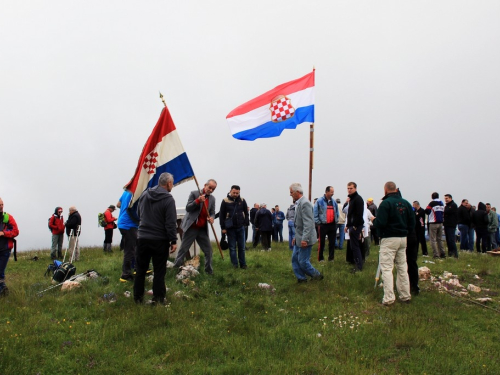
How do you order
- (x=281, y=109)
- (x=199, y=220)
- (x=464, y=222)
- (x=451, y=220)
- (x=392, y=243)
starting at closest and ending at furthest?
(x=392, y=243), (x=199, y=220), (x=281, y=109), (x=451, y=220), (x=464, y=222)

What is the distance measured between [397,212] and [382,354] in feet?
10.6

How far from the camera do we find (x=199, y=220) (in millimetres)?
9984

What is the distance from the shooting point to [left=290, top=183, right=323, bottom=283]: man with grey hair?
9.18 metres

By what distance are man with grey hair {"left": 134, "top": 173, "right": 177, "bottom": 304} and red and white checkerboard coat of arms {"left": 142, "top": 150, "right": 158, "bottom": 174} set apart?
94.5 inches

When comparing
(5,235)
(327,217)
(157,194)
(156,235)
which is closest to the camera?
(156,235)

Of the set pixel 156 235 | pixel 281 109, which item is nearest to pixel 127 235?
pixel 156 235

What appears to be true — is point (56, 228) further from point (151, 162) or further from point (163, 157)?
point (163, 157)

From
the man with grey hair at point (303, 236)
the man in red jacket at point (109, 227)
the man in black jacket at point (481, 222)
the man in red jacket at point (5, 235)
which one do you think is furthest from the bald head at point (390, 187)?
the man in red jacket at point (109, 227)

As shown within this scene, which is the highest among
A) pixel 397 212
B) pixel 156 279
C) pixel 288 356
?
pixel 397 212

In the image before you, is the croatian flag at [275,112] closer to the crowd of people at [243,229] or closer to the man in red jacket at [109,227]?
the crowd of people at [243,229]

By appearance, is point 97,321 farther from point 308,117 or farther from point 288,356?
point 308,117

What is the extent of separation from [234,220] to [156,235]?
3735 mm

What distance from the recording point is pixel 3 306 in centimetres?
750

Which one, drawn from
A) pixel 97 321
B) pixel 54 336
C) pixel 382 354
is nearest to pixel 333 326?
pixel 382 354
